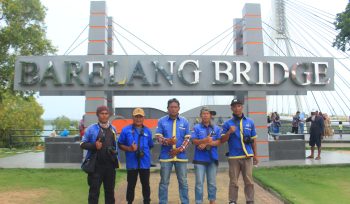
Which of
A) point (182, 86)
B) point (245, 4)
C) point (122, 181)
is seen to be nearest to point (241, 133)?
point (122, 181)

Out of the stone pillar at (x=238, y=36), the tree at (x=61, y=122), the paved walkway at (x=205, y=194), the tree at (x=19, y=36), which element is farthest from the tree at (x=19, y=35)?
the tree at (x=61, y=122)

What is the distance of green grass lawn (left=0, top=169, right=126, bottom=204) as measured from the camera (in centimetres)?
764

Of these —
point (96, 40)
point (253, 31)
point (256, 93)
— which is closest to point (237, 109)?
point (256, 93)

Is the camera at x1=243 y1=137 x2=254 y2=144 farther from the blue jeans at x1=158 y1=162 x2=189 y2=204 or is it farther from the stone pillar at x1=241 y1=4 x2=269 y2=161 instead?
the stone pillar at x1=241 y1=4 x2=269 y2=161

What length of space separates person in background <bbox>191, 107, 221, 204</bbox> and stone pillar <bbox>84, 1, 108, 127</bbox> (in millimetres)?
7144

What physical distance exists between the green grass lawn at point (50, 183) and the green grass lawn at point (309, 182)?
3.47 meters

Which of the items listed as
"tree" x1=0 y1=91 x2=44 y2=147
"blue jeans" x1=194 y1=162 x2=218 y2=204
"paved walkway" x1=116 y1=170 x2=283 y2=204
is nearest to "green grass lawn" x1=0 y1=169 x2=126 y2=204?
"paved walkway" x1=116 y1=170 x2=283 y2=204

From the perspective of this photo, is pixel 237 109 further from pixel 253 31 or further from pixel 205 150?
pixel 253 31

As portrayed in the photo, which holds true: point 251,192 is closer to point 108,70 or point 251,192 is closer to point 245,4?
point 108,70

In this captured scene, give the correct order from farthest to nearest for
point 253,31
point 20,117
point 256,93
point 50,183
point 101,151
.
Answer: point 20,117
point 253,31
point 256,93
point 50,183
point 101,151

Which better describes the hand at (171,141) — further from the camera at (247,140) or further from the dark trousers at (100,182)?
the camera at (247,140)

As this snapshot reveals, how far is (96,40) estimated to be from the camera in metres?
13.1

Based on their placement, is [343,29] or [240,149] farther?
[343,29]

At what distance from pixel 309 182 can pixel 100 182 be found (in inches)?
196
